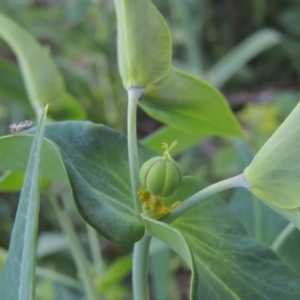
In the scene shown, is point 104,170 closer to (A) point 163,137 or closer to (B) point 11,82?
(A) point 163,137

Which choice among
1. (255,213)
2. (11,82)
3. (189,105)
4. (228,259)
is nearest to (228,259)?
(228,259)

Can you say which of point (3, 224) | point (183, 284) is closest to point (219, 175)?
point (183, 284)

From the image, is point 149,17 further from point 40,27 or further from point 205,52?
point 205,52

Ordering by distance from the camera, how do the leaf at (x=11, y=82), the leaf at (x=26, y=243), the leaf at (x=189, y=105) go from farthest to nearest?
the leaf at (x=11, y=82) < the leaf at (x=189, y=105) < the leaf at (x=26, y=243)

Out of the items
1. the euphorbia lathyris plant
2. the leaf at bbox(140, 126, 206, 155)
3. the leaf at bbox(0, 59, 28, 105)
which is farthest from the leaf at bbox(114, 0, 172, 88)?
the leaf at bbox(0, 59, 28, 105)

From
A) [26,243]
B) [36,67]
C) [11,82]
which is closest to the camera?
[26,243]

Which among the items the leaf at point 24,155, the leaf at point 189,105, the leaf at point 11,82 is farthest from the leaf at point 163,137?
the leaf at point 11,82

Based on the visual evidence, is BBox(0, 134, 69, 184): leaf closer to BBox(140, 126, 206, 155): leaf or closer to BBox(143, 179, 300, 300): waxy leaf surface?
BBox(143, 179, 300, 300): waxy leaf surface

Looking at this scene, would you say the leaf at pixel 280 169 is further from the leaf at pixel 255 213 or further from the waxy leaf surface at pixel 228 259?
the leaf at pixel 255 213
